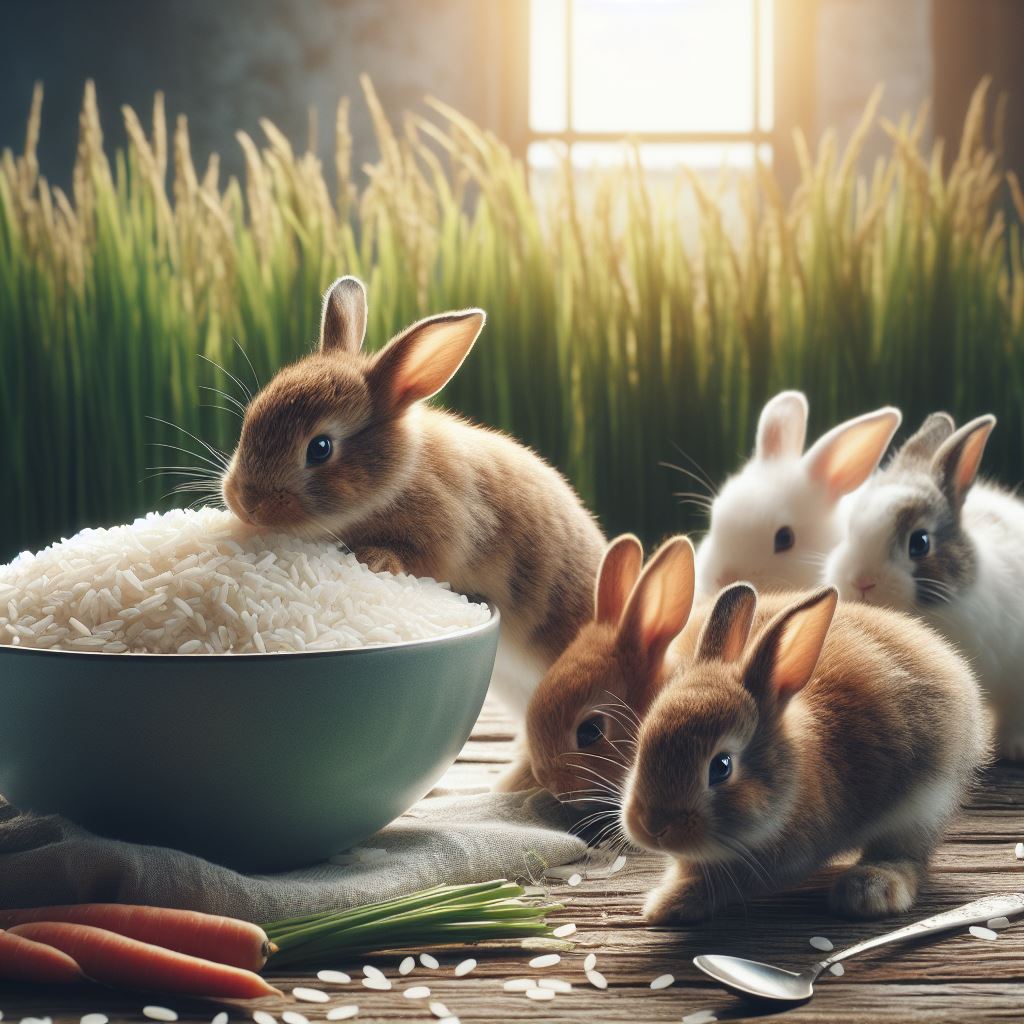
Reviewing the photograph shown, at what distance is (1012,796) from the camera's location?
4.49ft

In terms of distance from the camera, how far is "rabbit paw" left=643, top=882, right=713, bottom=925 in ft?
3.30

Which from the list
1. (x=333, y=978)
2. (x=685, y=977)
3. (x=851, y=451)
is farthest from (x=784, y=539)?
(x=333, y=978)

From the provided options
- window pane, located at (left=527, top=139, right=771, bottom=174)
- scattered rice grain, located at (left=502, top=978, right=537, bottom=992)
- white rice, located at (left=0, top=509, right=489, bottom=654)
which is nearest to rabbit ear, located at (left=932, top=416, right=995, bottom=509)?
white rice, located at (left=0, top=509, right=489, bottom=654)

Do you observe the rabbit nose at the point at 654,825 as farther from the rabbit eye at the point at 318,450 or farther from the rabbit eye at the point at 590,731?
the rabbit eye at the point at 318,450

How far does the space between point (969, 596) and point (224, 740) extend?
3.23 feet

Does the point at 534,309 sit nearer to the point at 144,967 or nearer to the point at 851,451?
the point at 851,451

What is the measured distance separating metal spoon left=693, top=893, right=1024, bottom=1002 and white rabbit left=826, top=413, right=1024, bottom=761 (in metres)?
0.57

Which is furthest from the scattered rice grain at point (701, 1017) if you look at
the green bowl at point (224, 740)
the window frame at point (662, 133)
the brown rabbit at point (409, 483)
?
the window frame at point (662, 133)

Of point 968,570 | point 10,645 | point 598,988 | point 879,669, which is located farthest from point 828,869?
point 10,645

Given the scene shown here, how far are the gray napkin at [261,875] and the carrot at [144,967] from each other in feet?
0.22

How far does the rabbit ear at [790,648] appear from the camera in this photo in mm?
980

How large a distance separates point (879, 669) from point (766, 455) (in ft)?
2.59

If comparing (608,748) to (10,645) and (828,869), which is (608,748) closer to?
(828,869)

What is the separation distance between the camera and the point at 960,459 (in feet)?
4.96
